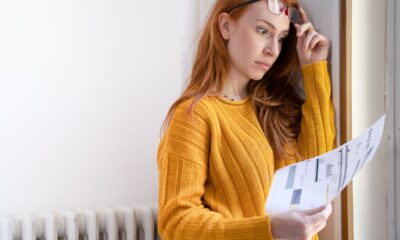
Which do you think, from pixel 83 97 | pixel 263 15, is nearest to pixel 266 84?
pixel 263 15

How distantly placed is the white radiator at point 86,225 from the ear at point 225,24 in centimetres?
81

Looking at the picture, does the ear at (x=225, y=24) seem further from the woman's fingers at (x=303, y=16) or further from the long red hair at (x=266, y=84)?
the woman's fingers at (x=303, y=16)

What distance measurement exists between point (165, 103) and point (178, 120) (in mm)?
762

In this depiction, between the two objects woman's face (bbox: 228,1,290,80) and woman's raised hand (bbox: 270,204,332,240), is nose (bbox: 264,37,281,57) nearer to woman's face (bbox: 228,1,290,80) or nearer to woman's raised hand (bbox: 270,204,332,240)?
woman's face (bbox: 228,1,290,80)

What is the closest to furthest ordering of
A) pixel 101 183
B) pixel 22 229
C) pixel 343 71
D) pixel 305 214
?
pixel 305 214, pixel 343 71, pixel 22 229, pixel 101 183

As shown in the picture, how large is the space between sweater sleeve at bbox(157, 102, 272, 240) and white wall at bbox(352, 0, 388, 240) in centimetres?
32

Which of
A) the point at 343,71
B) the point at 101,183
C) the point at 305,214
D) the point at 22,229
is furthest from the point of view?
the point at 101,183

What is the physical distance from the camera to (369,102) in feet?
3.39

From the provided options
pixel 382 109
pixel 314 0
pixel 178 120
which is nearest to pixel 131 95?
pixel 178 120

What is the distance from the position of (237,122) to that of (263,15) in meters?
0.25

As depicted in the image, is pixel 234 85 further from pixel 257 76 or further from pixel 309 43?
pixel 309 43

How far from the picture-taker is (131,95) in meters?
1.72

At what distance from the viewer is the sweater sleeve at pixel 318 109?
103 cm

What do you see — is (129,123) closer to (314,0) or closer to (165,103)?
(165,103)
